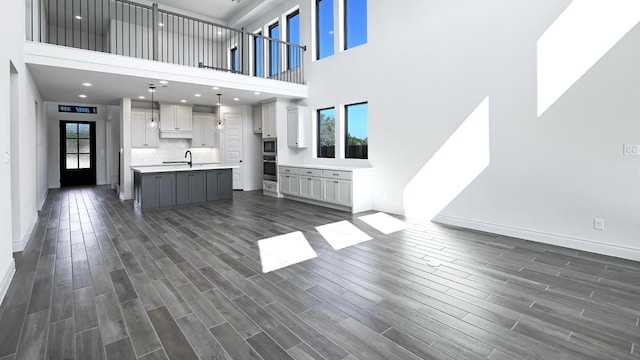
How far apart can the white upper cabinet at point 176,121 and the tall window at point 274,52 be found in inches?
105

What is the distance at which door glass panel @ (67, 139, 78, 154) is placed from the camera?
11289 millimetres

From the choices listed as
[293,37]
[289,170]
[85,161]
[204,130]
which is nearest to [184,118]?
[204,130]

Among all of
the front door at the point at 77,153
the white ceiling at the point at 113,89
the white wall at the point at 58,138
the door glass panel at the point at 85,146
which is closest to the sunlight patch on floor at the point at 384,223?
the white ceiling at the point at 113,89

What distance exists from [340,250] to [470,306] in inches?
66.9

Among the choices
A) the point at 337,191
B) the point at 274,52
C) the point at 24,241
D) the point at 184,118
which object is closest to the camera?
the point at 24,241

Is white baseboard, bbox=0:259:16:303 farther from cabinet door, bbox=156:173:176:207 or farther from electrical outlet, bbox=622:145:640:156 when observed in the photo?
electrical outlet, bbox=622:145:640:156

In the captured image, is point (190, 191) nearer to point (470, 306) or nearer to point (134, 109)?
point (134, 109)

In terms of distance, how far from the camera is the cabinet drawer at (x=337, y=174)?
636cm

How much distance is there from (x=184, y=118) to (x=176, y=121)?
0.24 m

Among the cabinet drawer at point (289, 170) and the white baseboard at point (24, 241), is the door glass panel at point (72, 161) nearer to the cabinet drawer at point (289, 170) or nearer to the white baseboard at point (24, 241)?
the white baseboard at point (24, 241)

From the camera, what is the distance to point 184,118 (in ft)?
30.1

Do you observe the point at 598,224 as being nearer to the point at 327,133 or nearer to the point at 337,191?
the point at 337,191

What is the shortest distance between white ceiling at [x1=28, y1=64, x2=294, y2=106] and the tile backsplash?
1.29 meters

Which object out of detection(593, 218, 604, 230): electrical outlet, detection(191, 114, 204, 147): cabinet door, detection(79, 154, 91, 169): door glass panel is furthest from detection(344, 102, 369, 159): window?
detection(79, 154, 91, 169): door glass panel
